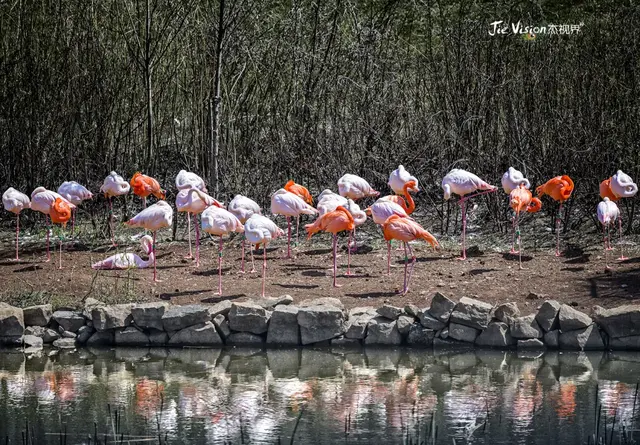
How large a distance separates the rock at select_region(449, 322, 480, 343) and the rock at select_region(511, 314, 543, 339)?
0.99 feet

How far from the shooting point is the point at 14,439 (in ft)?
17.2

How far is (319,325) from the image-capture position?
770 cm

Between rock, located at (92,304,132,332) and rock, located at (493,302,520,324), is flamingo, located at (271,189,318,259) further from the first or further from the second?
rock, located at (493,302,520,324)

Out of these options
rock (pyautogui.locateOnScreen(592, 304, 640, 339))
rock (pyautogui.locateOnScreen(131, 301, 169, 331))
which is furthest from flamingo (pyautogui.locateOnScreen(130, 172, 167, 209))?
rock (pyautogui.locateOnScreen(592, 304, 640, 339))

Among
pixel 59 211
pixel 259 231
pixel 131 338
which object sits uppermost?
pixel 59 211

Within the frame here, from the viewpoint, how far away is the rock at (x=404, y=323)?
765 centimetres

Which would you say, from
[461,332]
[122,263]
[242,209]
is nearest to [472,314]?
[461,332]

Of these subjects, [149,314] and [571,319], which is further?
[149,314]

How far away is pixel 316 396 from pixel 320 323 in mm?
1456

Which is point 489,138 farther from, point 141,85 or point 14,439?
point 14,439

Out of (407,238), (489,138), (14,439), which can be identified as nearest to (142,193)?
(407,238)

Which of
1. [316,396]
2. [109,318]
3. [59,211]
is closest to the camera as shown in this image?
[316,396]

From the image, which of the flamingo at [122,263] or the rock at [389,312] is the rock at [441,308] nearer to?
the rock at [389,312]

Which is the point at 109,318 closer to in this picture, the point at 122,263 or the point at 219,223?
the point at 219,223
